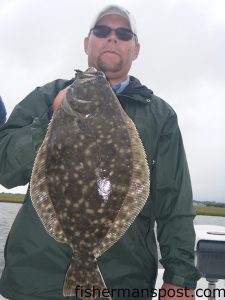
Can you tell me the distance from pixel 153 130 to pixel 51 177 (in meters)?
1.27

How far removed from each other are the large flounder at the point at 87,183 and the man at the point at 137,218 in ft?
0.69

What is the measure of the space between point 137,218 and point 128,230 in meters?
0.14

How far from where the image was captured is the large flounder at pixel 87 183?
2809 mm

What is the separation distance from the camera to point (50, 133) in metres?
2.91

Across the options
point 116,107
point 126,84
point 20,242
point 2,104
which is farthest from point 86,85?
point 2,104

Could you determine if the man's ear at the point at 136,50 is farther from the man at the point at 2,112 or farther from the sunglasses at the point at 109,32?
the man at the point at 2,112

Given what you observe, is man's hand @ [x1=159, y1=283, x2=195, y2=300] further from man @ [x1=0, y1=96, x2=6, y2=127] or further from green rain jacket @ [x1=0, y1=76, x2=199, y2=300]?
man @ [x1=0, y1=96, x2=6, y2=127]

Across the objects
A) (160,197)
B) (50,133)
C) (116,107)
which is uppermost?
(116,107)

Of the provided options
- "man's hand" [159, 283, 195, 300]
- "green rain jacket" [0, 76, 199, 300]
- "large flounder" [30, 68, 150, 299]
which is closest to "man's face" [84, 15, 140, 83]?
"green rain jacket" [0, 76, 199, 300]

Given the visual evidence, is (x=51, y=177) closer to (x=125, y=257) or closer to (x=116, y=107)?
(x=116, y=107)

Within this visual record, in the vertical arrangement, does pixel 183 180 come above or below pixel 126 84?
below

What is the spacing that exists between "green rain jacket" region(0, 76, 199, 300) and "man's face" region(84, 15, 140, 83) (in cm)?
30

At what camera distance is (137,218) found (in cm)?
351

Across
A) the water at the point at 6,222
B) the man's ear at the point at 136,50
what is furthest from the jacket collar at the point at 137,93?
the water at the point at 6,222
